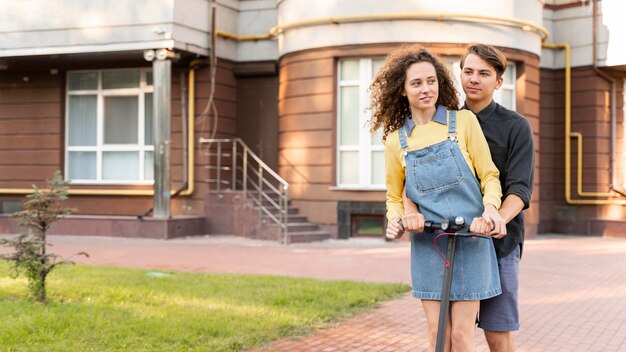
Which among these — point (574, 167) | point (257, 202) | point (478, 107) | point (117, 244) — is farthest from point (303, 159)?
point (478, 107)

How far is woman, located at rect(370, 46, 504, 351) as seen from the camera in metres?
3.47

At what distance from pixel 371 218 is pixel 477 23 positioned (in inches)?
177

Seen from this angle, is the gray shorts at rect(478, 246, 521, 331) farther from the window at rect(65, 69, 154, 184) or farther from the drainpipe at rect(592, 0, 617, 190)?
the drainpipe at rect(592, 0, 617, 190)

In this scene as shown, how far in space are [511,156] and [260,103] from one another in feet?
48.4

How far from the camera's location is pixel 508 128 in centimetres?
372

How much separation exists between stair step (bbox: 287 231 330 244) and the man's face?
11.2m

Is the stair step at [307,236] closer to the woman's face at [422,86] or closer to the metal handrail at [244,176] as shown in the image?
the metal handrail at [244,176]

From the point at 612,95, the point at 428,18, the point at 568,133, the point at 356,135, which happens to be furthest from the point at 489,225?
the point at 612,95

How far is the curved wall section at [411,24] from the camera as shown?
15.2 meters

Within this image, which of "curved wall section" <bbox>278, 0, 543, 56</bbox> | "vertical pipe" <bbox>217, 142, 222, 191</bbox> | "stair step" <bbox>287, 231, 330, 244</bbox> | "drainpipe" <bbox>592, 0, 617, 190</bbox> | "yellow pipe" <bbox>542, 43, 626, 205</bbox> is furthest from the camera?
"yellow pipe" <bbox>542, 43, 626, 205</bbox>

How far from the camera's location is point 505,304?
3.71 metres

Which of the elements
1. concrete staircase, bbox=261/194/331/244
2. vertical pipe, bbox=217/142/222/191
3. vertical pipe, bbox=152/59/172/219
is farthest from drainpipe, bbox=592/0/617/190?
Result: vertical pipe, bbox=152/59/172/219

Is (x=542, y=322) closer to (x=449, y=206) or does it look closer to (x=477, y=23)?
(x=449, y=206)

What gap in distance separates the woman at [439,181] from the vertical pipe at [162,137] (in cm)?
1257
